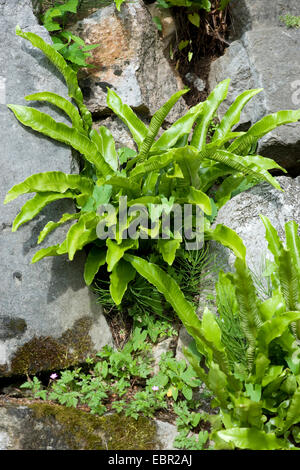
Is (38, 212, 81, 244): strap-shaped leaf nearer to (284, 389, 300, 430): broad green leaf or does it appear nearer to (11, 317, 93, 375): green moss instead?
(11, 317, 93, 375): green moss

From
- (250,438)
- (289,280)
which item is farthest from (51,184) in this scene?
(250,438)

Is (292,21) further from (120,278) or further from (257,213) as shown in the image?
(120,278)

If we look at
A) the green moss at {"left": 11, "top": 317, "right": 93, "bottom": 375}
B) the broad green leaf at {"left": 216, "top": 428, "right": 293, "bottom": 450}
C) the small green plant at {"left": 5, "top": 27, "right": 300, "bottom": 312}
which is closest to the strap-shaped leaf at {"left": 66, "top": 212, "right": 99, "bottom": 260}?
the small green plant at {"left": 5, "top": 27, "right": 300, "bottom": 312}

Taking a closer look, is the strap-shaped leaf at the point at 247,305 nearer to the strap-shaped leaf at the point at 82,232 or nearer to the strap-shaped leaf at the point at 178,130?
the strap-shaped leaf at the point at 82,232

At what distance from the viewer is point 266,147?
4734 millimetres

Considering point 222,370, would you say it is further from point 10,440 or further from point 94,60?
point 94,60

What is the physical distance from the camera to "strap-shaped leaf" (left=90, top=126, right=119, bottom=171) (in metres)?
4.13

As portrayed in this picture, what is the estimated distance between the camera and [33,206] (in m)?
3.70

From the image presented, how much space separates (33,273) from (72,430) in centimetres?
116

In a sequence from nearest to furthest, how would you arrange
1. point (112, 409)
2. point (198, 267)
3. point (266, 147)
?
point (112, 409), point (198, 267), point (266, 147)

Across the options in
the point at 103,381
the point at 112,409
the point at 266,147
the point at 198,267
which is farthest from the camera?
the point at 266,147

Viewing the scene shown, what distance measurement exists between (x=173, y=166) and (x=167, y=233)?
1.73 ft

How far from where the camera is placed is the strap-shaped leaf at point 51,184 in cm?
364
